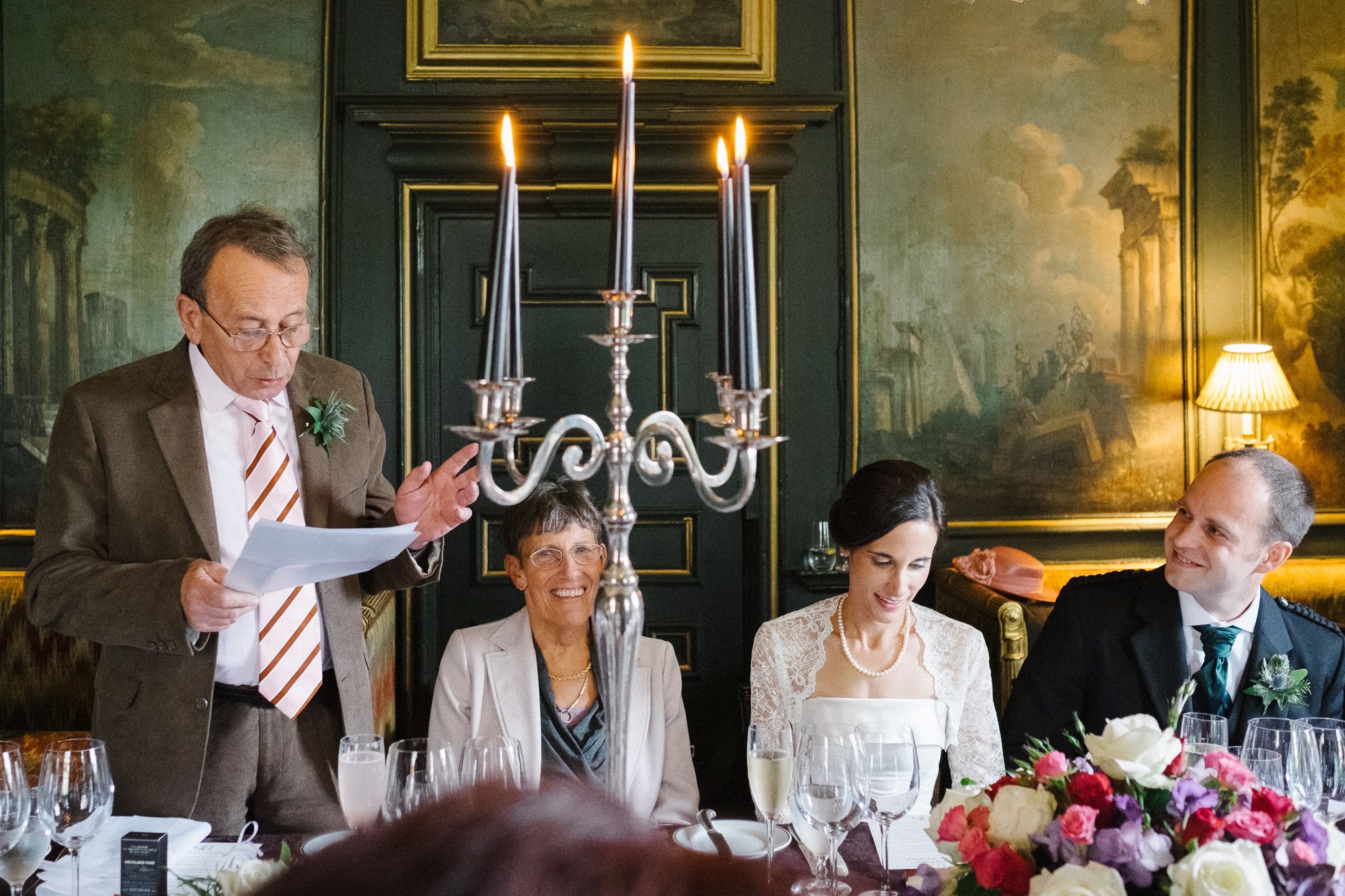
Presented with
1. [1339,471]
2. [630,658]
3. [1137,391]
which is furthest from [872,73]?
[630,658]

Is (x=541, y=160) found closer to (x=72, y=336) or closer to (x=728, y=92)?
(x=728, y=92)

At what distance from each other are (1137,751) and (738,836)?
2.52 ft

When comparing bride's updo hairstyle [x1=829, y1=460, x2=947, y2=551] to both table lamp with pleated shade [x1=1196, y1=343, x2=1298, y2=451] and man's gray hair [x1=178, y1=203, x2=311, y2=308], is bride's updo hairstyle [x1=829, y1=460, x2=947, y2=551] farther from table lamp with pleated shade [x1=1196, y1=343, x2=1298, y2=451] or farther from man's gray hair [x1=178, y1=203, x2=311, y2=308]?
table lamp with pleated shade [x1=1196, y1=343, x2=1298, y2=451]

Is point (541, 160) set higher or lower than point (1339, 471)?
higher

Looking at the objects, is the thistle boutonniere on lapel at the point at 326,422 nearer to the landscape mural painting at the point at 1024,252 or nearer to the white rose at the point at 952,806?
Answer: the white rose at the point at 952,806

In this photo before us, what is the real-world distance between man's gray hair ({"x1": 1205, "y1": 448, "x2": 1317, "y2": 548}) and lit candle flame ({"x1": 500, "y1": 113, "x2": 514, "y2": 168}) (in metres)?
1.91

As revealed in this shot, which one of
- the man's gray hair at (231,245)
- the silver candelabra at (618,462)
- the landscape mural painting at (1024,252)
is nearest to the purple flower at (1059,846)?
the silver candelabra at (618,462)

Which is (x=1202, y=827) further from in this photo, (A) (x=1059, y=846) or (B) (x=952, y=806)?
(B) (x=952, y=806)

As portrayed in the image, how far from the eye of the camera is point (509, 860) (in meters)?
0.53

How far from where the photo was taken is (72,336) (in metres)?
4.51

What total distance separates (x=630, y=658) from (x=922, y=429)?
12.3 feet

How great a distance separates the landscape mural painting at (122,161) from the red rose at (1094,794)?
3.91m

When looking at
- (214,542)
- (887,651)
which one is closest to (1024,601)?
(887,651)

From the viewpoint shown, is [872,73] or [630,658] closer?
[630,658]
